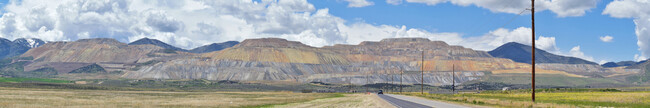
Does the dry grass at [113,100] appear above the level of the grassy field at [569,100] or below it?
below

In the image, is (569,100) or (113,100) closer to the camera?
(569,100)

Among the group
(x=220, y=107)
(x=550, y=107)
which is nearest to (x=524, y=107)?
(x=550, y=107)

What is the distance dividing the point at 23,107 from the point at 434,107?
34779 millimetres

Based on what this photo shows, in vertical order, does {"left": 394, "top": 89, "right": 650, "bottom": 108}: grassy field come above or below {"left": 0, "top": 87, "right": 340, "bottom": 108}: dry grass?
above

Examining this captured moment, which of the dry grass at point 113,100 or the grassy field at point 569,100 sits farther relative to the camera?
the dry grass at point 113,100

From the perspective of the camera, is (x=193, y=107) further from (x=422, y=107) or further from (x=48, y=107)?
(x=422, y=107)

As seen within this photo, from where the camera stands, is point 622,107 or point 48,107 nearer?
point 622,107

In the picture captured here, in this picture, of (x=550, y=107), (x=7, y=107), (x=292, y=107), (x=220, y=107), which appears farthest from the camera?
(x=220, y=107)

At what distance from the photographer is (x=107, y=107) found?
50438 millimetres

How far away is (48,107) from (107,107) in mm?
4910

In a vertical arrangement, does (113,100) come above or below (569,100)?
below

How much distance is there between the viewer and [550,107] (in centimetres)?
3556

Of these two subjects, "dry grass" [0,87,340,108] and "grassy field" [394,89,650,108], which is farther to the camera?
"dry grass" [0,87,340,108]

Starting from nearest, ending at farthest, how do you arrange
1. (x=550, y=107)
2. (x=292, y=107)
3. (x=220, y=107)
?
(x=550, y=107) < (x=292, y=107) < (x=220, y=107)
